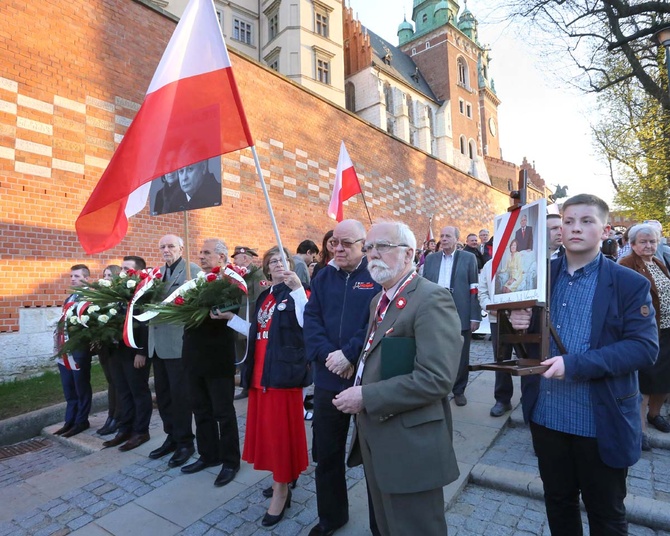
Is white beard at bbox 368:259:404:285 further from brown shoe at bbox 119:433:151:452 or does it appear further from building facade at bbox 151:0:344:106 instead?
building facade at bbox 151:0:344:106

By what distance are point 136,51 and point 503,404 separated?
32.1ft

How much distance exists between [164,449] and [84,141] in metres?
6.44

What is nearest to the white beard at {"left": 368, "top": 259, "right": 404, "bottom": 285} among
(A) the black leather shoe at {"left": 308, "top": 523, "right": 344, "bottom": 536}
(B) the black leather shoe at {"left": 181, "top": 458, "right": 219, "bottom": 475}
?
(A) the black leather shoe at {"left": 308, "top": 523, "right": 344, "bottom": 536}

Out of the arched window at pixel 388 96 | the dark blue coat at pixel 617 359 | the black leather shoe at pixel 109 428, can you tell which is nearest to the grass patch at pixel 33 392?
the black leather shoe at pixel 109 428

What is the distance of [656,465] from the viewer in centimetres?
334

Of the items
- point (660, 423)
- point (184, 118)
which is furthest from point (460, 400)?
point (184, 118)

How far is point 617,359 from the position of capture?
174 centimetres

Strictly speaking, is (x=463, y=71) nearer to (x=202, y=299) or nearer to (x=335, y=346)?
(x=202, y=299)

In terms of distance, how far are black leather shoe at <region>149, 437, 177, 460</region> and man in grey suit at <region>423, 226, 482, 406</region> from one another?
10.8 ft

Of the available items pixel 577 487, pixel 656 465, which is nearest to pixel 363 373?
pixel 577 487

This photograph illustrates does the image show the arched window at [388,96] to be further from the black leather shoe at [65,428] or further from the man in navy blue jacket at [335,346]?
the man in navy blue jacket at [335,346]

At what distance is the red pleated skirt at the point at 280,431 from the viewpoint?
3.04 m

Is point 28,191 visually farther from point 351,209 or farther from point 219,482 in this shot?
point 351,209

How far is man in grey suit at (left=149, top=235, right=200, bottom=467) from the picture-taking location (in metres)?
4.07
